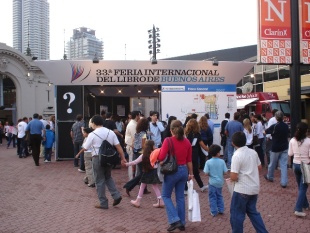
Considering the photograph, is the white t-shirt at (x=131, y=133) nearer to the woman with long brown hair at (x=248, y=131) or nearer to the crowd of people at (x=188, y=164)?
the crowd of people at (x=188, y=164)

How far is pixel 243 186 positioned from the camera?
177 inches

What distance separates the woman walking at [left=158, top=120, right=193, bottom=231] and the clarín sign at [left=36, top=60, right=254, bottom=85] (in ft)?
26.6

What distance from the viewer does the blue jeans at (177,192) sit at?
541 cm

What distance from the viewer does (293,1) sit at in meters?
9.23

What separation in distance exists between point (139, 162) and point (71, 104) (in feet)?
22.2

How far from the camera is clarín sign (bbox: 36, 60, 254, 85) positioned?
1320cm

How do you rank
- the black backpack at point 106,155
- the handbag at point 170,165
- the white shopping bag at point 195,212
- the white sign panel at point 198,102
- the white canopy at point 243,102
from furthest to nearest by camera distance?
1. the white canopy at point 243,102
2. the white sign panel at point 198,102
3. the black backpack at point 106,155
4. the white shopping bag at point 195,212
5. the handbag at point 170,165

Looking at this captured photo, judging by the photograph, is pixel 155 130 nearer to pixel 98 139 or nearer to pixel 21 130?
pixel 98 139

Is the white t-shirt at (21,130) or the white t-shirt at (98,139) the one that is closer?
the white t-shirt at (98,139)

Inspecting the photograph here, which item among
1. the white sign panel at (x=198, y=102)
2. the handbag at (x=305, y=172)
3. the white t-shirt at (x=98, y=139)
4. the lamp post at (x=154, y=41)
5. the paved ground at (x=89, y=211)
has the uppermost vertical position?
the lamp post at (x=154, y=41)

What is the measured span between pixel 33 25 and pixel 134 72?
52800 millimetres

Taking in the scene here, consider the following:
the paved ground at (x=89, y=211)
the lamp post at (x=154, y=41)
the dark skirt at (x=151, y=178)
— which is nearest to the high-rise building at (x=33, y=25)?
the lamp post at (x=154, y=41)

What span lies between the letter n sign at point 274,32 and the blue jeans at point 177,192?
190 inches

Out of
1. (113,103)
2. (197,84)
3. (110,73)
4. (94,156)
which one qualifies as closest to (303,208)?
(94,156)
